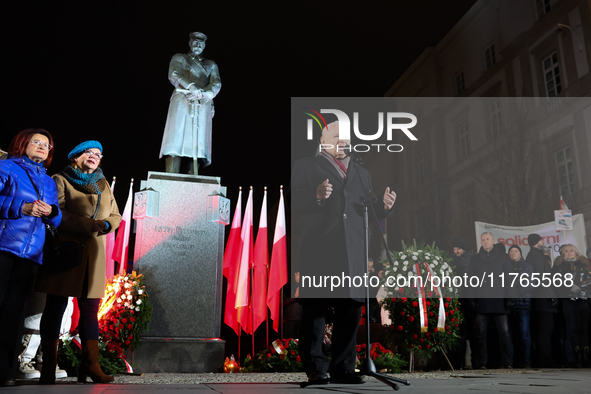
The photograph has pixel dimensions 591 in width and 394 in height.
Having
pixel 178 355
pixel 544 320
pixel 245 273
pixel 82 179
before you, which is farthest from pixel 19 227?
pixel 544 320

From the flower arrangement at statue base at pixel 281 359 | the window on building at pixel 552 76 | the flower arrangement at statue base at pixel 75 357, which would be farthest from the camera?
the window on building at pixel 552 76

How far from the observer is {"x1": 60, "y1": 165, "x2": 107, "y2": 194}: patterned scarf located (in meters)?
4.04

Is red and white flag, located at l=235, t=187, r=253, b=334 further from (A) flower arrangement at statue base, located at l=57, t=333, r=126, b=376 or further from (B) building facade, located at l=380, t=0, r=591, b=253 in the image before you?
(B) building facade, located at l=380, t=0, r=591, b=253

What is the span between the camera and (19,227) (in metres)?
Result: 3.28

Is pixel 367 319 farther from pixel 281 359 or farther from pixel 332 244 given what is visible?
pixel 281 359

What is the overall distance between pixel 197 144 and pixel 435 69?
18.0 meters

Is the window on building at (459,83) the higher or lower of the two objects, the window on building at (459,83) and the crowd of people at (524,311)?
the higher

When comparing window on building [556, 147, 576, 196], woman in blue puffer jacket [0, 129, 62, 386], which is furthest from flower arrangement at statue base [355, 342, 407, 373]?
window on building [556, 147, 576, 196]

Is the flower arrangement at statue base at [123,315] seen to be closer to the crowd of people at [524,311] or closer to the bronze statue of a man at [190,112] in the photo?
the bronze statue of a man at [190,112]

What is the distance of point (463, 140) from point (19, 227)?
19.6 m

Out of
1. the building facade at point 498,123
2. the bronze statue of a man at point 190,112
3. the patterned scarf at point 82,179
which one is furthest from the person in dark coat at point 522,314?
the building facade at point 498,123

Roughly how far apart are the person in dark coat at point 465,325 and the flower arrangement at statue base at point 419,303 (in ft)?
1.25

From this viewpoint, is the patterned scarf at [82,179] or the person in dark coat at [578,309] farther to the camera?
the person in dark coat at [578,309]

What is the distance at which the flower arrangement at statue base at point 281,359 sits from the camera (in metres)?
6.80
